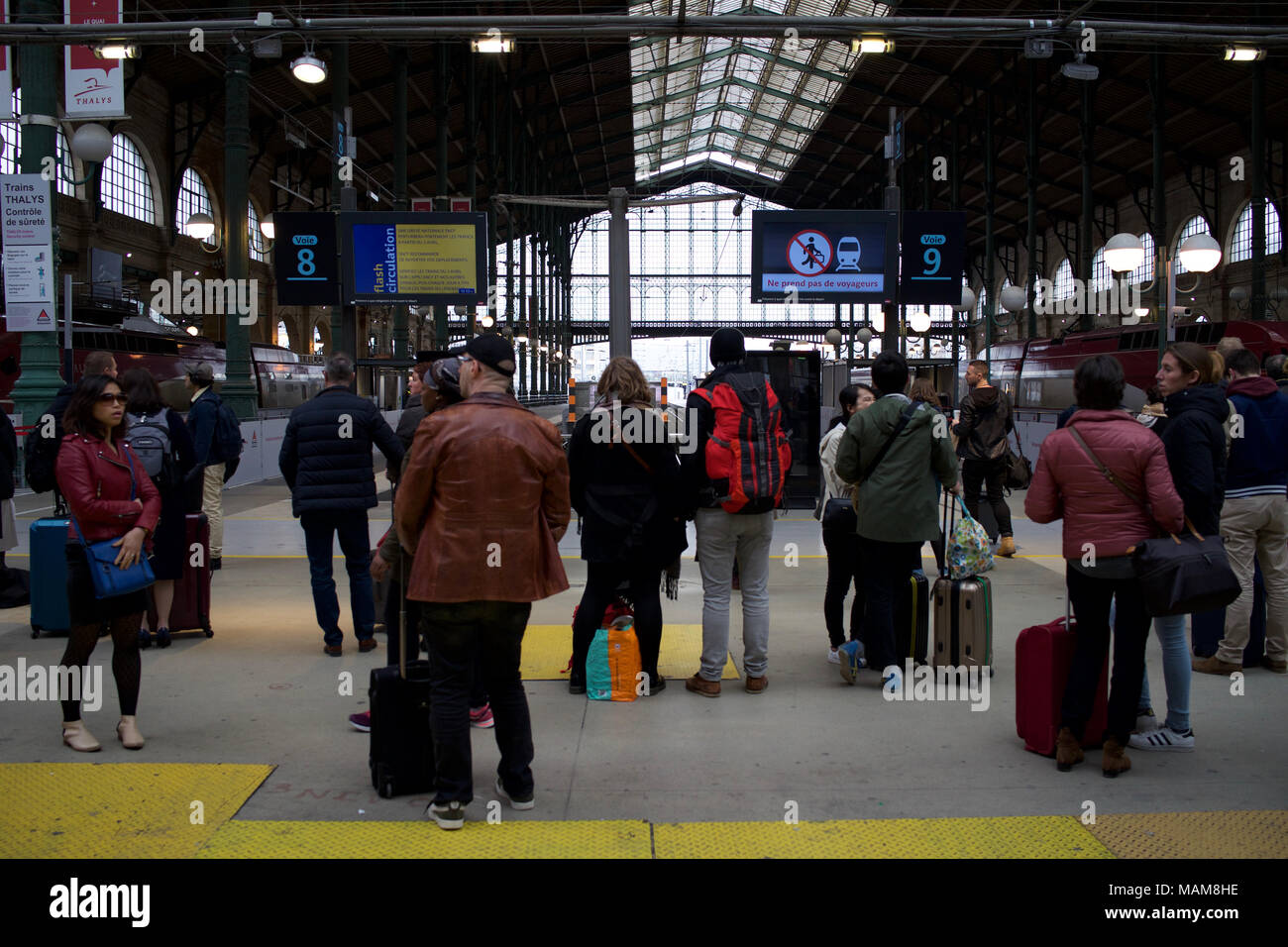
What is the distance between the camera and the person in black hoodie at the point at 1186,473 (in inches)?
177

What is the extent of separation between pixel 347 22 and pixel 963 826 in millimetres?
9683

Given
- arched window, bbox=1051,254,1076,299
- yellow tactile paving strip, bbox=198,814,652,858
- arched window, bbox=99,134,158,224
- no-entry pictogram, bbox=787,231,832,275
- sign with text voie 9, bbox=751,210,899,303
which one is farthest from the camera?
arched window, bbox=1051,254,1076,299

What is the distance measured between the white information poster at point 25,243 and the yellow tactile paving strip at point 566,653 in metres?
8.17

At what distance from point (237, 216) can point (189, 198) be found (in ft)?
62.2

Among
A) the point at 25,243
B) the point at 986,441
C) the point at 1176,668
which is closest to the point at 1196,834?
the point at 1176,668

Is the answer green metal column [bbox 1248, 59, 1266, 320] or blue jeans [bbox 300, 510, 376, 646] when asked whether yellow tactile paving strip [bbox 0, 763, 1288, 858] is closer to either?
blue jeans [bbox 300, 510, 376, 646]

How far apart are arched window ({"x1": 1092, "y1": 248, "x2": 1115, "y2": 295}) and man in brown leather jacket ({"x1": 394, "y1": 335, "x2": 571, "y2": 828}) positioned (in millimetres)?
42127

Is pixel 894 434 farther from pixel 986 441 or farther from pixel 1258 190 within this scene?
pixel 1258 190

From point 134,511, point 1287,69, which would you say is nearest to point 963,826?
point 134,511

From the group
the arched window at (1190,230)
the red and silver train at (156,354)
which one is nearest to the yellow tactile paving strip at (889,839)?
the red and silver train at (156,354)

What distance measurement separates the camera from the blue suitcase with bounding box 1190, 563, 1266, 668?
6113 mm

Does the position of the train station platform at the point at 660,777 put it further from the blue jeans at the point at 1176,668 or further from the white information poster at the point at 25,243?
the white information poster at the point at 25,243

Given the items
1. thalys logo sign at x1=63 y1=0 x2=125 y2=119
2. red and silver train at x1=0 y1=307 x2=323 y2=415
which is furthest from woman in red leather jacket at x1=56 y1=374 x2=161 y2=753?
red and silver train at x1=0 y1=307 x2=323 y2=415
